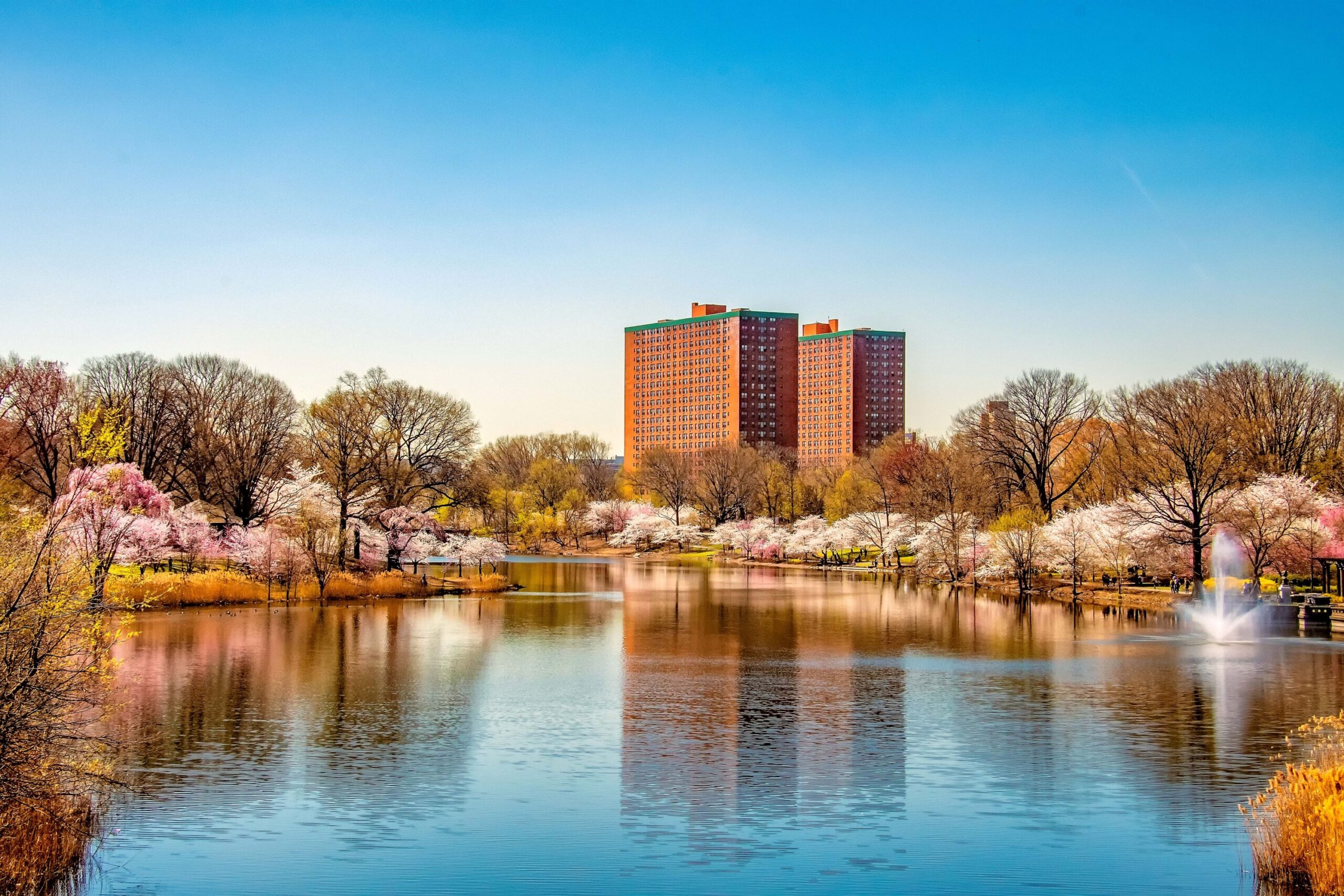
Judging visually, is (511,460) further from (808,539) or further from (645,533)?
(808,539)

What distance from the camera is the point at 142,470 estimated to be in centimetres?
5694

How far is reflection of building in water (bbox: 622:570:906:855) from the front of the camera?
680 inches

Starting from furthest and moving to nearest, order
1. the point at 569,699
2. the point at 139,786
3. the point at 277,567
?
the point at 277,567
the point at 569,699
the point at 139,786

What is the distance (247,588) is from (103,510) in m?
27.9

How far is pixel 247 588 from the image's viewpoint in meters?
51.0

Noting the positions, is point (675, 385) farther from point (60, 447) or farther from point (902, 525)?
point (60, 447)

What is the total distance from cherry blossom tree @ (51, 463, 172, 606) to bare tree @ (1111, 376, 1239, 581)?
142ft

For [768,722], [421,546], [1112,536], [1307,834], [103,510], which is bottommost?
[768,722]

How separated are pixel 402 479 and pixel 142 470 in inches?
489

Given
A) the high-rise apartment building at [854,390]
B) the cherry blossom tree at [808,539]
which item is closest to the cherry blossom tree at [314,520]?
the cherry blossom tree at [808,539]

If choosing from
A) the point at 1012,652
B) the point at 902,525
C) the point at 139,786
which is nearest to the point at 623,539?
the point at 902,525

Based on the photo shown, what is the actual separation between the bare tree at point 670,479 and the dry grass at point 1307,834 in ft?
367

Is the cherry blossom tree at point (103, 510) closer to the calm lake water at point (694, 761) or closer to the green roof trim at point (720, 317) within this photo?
the calm lake water at point (694, 761)

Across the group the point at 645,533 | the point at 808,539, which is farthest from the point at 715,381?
the point at 808,539
